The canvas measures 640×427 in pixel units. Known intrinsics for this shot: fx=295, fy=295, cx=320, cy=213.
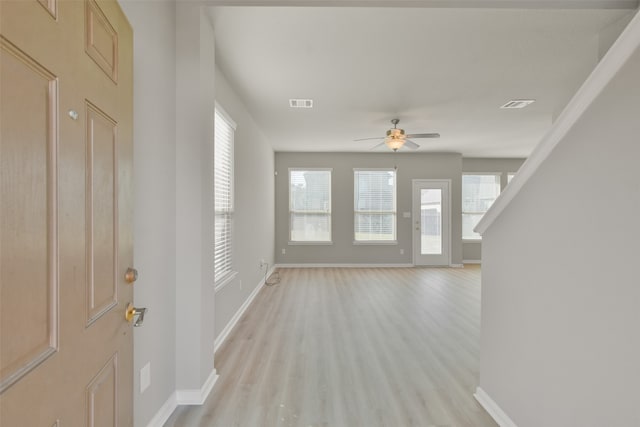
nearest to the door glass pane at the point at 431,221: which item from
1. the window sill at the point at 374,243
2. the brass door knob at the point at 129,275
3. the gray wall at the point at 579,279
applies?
the window sill at the point at 374,243

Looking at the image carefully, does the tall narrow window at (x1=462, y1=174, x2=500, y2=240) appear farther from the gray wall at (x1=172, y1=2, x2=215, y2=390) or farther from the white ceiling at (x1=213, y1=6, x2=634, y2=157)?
the gray wall at (x1=172, y1=2, x2=215, y2=390)

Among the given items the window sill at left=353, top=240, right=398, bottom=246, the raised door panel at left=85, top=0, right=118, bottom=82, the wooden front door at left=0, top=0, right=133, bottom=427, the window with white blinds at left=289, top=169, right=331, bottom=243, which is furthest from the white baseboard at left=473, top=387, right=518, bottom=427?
the window with white blinds at left=289, top=169, right=331, bottom=243

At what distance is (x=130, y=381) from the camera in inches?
46.5

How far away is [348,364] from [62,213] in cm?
235

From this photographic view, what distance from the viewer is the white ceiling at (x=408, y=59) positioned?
86.3 inches

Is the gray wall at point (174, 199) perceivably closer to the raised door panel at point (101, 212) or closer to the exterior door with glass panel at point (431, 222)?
the raised door panel at point (101, 212)

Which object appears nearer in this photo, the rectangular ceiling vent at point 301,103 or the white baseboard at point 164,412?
the white baseboard at point 164,412

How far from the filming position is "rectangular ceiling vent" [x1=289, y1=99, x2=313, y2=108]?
3783 millimetres

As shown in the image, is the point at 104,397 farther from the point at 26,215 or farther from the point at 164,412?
the point at 164,412

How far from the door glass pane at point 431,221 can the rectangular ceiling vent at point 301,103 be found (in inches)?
166

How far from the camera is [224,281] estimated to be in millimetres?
3016

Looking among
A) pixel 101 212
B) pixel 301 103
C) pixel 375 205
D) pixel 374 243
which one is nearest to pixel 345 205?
pixel 375 205

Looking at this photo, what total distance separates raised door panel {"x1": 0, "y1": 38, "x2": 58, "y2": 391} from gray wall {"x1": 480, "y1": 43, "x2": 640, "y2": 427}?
1786mm

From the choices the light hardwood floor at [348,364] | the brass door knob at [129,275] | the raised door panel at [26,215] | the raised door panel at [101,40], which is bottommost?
the light hardwood floor at [348,364]
